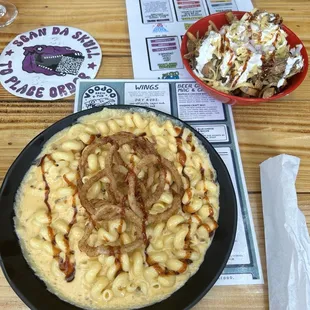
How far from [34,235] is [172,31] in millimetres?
701

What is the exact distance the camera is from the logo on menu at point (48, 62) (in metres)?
0.94

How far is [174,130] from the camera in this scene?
2.59 ft

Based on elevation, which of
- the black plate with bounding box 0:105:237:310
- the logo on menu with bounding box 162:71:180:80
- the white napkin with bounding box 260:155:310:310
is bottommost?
the white napkin with bounding box 260:155:310:310

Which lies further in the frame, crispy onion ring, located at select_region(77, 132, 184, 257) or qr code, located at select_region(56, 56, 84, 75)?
qr code, located at select_region(56, 56, 84, 75)

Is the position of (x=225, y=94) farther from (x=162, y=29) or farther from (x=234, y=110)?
(x=162, y=29)

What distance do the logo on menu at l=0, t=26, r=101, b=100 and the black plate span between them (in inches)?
9.0

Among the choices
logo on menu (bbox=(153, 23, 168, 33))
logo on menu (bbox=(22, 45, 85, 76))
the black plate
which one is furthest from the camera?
logo on menu (bbox=(153, 23, 168, 33))

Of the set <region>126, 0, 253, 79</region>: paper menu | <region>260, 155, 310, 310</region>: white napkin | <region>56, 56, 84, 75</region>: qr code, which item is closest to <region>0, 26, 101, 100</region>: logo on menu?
<region>56, 56, 84, 75</region>: qr code

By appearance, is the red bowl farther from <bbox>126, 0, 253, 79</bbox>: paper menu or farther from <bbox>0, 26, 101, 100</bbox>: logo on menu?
<bbox>0, 26, 101, 100</bbox>: logo on menu

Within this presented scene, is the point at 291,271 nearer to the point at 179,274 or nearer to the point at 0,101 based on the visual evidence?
the point at 179,274

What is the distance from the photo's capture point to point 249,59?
0.86m

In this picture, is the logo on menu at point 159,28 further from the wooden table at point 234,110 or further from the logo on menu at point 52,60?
the logo on menu at point 52,60

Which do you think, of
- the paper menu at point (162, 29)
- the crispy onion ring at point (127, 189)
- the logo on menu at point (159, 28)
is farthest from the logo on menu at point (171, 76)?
the crispy onion ring at point (127, 189)

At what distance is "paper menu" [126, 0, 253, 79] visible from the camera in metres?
1.00
